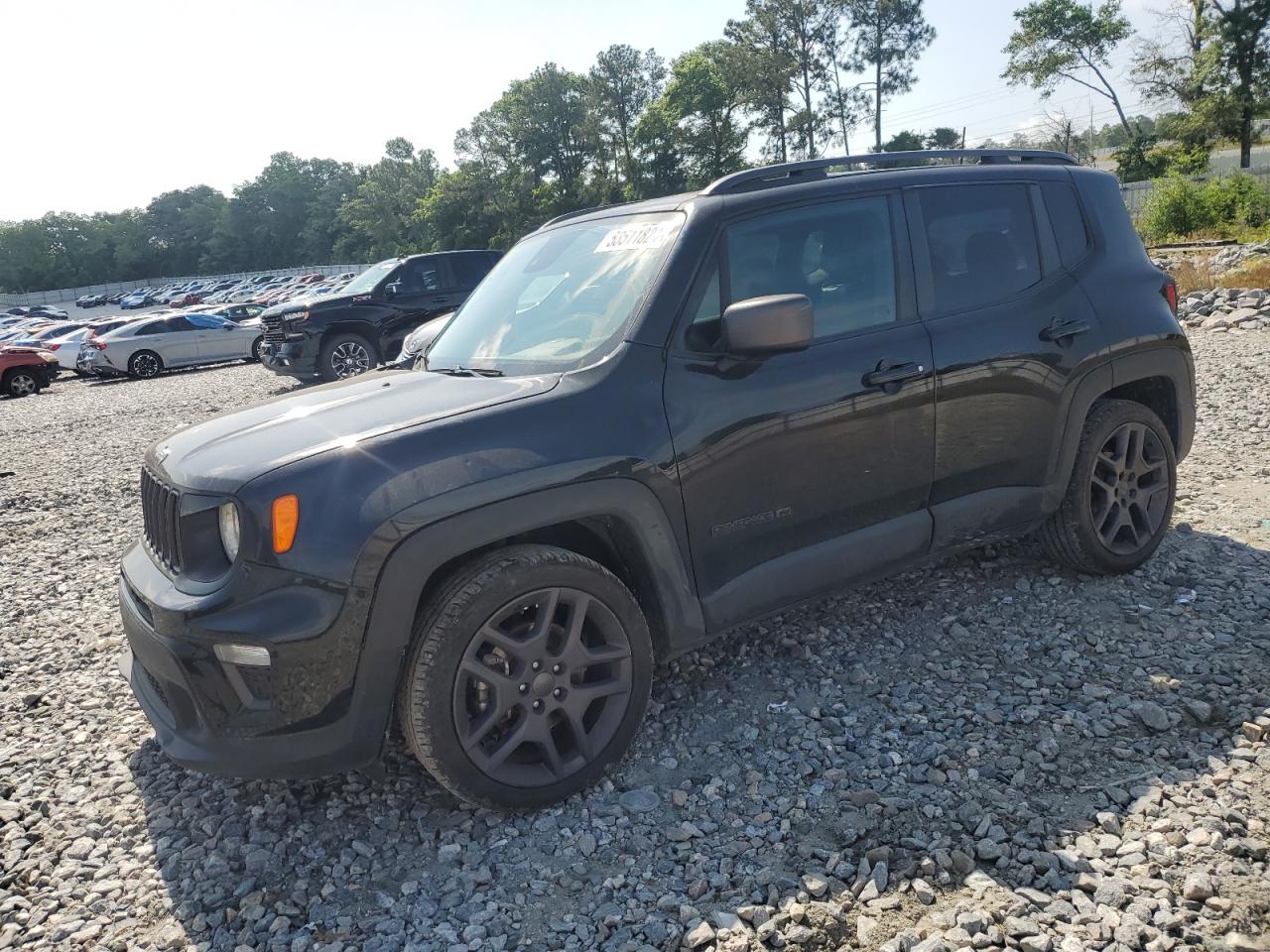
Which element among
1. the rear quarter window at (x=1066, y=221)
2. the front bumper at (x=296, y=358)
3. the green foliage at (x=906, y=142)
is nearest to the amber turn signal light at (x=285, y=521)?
the rear quarter window at (x=1066, y=221)

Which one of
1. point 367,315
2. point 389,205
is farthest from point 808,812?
point 389,205

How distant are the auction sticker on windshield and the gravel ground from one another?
5.82 ft

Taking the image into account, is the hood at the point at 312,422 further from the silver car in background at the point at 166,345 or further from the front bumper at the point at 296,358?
the silver car in background at the point at 166,345

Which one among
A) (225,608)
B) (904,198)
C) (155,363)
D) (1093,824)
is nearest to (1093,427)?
(904,198)

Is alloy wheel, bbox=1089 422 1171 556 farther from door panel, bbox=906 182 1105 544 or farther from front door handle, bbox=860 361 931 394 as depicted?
front door handle, bbox=860 361 931 394

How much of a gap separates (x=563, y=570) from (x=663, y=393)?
0.69 meters

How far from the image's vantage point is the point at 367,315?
1405 cm

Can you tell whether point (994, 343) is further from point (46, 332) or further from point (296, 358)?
point (46, 332)

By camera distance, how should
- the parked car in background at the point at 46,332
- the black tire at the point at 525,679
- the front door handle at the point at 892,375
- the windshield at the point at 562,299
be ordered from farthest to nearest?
the parked car in background at the point at 46,332 < the front door handle at the point at 892,375 < the windshield at the point at 562,299 < the black tire at the point at 525,679

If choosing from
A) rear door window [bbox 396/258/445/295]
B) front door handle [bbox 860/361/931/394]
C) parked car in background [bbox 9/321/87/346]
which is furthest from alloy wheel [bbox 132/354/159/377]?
front door handle [bbox 860/361/931/394]

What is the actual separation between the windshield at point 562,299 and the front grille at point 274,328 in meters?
11.0

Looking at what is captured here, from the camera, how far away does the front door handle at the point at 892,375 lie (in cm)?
348

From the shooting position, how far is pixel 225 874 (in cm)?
286

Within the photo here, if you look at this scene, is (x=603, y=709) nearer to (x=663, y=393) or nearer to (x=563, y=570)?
(x=563, y=570)
